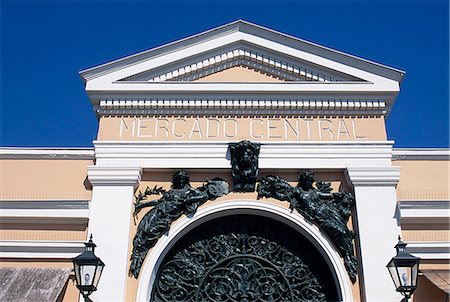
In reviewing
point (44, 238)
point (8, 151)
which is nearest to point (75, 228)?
point (44, 238)

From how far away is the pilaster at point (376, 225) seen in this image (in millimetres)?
9328

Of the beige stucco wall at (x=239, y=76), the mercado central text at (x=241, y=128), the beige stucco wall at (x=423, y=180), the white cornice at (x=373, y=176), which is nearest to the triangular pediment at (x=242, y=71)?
the beige stucco wall at (x=239, y=76)

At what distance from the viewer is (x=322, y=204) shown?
10016 mm

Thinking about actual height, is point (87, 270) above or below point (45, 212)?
below

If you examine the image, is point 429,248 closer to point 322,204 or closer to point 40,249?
point 322,204

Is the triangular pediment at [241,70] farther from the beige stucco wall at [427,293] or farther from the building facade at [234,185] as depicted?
the beige stucco wall at [427,293]

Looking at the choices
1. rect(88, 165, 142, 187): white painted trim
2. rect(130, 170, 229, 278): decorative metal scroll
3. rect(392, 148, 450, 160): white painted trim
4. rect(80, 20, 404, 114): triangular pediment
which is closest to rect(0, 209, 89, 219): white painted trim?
rect(88, 165, 142, 187): white painted trim

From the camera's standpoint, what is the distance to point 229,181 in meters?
10.3

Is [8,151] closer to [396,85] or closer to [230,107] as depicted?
[230,107]

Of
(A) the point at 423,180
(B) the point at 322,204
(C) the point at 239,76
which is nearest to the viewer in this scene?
(B) the point at 322,204

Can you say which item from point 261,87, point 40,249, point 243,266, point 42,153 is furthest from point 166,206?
point 261,87

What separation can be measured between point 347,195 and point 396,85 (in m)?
2.35

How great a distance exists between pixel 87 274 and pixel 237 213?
3.46m

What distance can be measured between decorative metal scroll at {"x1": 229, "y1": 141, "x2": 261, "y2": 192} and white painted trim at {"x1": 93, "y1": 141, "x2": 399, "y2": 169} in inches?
6.8
